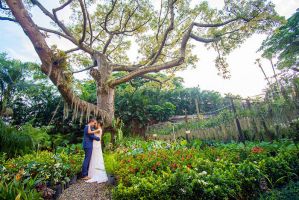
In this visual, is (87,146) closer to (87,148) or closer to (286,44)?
(87,148)

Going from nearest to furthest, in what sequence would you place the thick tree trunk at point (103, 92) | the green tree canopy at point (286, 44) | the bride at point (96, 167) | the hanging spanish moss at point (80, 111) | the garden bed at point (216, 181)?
the garden bed at point (216, 181), the bride at point (96, 167), the hanging spanish moss at point (80, 111), the thick tree trunk at point (103, 92), the green tree canopy at point (286, 44)

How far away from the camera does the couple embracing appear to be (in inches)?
189

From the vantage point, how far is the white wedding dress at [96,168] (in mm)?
4746

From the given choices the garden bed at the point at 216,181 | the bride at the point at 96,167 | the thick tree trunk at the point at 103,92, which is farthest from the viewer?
the thick tree trunk at the point at 103,92

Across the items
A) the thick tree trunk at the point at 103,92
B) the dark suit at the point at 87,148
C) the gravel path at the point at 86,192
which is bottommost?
the gravel path at the point at 86,192

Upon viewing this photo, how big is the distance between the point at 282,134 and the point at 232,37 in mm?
4814

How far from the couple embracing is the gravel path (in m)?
0.37

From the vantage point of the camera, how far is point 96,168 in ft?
15.6

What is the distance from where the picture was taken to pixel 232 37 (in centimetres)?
805

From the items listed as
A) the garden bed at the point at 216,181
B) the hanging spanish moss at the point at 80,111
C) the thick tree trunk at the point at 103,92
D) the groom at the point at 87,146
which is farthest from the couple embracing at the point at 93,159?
the thick tree trunk at the point at 103,92

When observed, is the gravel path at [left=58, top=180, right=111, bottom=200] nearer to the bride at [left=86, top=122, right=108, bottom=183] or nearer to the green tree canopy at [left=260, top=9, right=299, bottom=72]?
the bride at [left=86, top=122, right=108, bottom=183]

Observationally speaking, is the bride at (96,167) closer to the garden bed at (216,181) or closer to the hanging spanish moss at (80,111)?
the hanging spanish moss at (80,111)

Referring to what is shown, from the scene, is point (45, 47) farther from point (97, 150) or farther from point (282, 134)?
point (282, 134)

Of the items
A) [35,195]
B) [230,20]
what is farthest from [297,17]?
[35,195]
